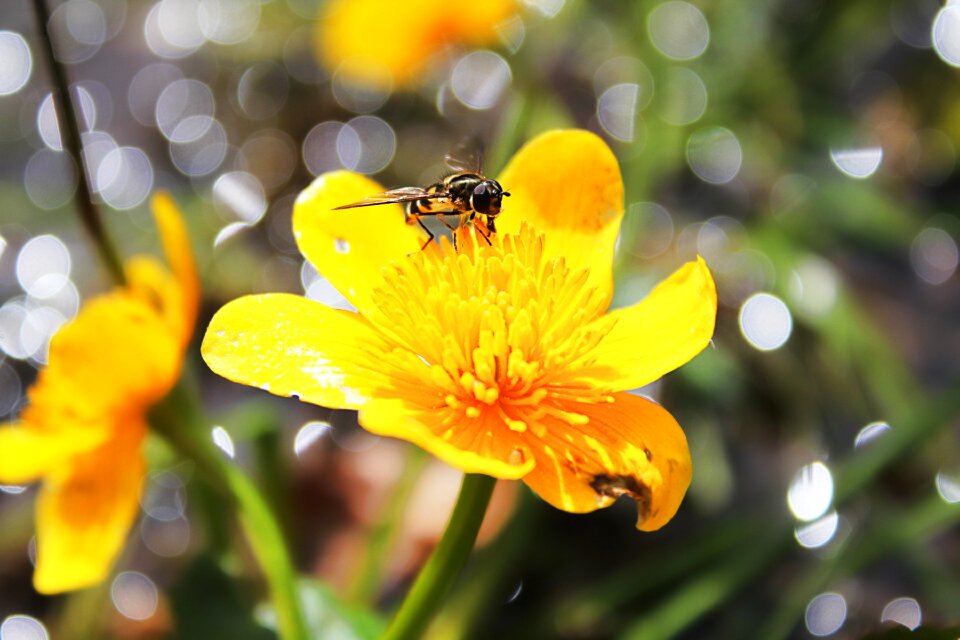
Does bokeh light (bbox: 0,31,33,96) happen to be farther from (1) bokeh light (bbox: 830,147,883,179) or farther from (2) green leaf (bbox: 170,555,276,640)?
(1) bokeh light (bbox: 830,147,883,179)

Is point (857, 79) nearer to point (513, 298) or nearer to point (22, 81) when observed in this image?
point (513, 298)

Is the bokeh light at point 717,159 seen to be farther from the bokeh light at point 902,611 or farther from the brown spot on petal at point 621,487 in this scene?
the brown spot on petal at point 621,487

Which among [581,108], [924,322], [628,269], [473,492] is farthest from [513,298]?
[581,108]

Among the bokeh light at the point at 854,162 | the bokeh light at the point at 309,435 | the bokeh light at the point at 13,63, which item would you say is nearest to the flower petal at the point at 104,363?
the bokeh light at the point at 309,435

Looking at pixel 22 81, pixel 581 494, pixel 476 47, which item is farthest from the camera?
pixel 22 81

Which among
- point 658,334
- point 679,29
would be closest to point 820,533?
point 658,334

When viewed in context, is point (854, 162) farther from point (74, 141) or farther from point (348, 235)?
point (74, 141)
